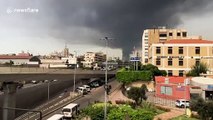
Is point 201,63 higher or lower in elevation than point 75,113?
higher

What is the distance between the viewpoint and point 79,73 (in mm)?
111938

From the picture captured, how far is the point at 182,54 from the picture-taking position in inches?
3740

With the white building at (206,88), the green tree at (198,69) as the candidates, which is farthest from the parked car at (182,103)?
the green tree at (198,69)

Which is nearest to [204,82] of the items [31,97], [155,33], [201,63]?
[201,63]

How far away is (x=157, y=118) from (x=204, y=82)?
76.9ft

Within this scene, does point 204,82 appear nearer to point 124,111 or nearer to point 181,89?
point 181,89

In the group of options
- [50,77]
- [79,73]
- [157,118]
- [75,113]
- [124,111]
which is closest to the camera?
[124,111]

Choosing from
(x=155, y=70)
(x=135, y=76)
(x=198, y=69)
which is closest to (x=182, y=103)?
(x=135, y=76)

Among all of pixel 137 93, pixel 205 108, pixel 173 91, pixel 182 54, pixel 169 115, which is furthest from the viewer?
pixel 182 54

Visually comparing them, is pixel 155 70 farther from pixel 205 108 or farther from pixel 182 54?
pixel 205 108

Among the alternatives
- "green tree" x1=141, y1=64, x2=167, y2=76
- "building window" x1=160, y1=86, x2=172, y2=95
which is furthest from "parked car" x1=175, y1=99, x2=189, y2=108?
"green tree" x1=141, y1=64, x2=167, y2=76

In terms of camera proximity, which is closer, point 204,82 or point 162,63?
point 204,82

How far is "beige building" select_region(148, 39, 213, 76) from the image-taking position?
94562 mm

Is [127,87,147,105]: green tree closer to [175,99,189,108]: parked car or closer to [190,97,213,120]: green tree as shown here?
[175,99,189,108]: parked car
